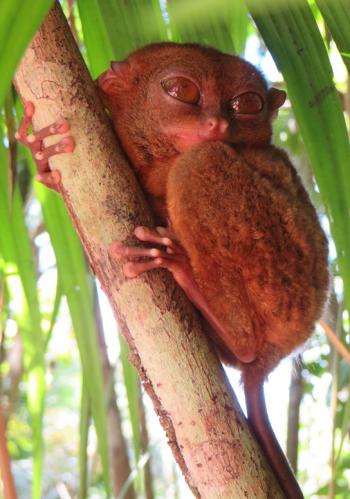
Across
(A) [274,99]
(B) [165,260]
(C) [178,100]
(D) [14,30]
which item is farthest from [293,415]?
(D) [14,30]

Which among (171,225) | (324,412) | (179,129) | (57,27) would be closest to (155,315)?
(171,225)

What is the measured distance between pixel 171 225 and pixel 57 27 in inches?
25.7

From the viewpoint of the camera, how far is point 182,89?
2.38m

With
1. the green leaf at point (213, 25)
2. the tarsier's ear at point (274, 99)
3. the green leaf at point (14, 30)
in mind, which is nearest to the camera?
the green leaf at point (14, 30)

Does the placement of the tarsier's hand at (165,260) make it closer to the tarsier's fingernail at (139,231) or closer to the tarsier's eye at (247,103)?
the tarsier's fingernail at (139,231)

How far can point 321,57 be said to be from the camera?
1546 mm

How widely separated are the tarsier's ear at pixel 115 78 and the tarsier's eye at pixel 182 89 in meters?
0.13

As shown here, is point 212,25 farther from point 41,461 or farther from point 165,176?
point 41,461

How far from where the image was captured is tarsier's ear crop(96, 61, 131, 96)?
220 centimetres

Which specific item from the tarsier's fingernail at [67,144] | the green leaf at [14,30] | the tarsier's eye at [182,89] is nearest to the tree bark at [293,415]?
the tarsier's eye at [182,89]

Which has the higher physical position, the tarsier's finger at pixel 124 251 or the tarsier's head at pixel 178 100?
the tarsier's head at pixel 178 100

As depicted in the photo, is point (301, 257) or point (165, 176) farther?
point (165, 176)

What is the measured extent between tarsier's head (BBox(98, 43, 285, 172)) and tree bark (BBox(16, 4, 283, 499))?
711 mm

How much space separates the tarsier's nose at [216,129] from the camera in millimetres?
2172
